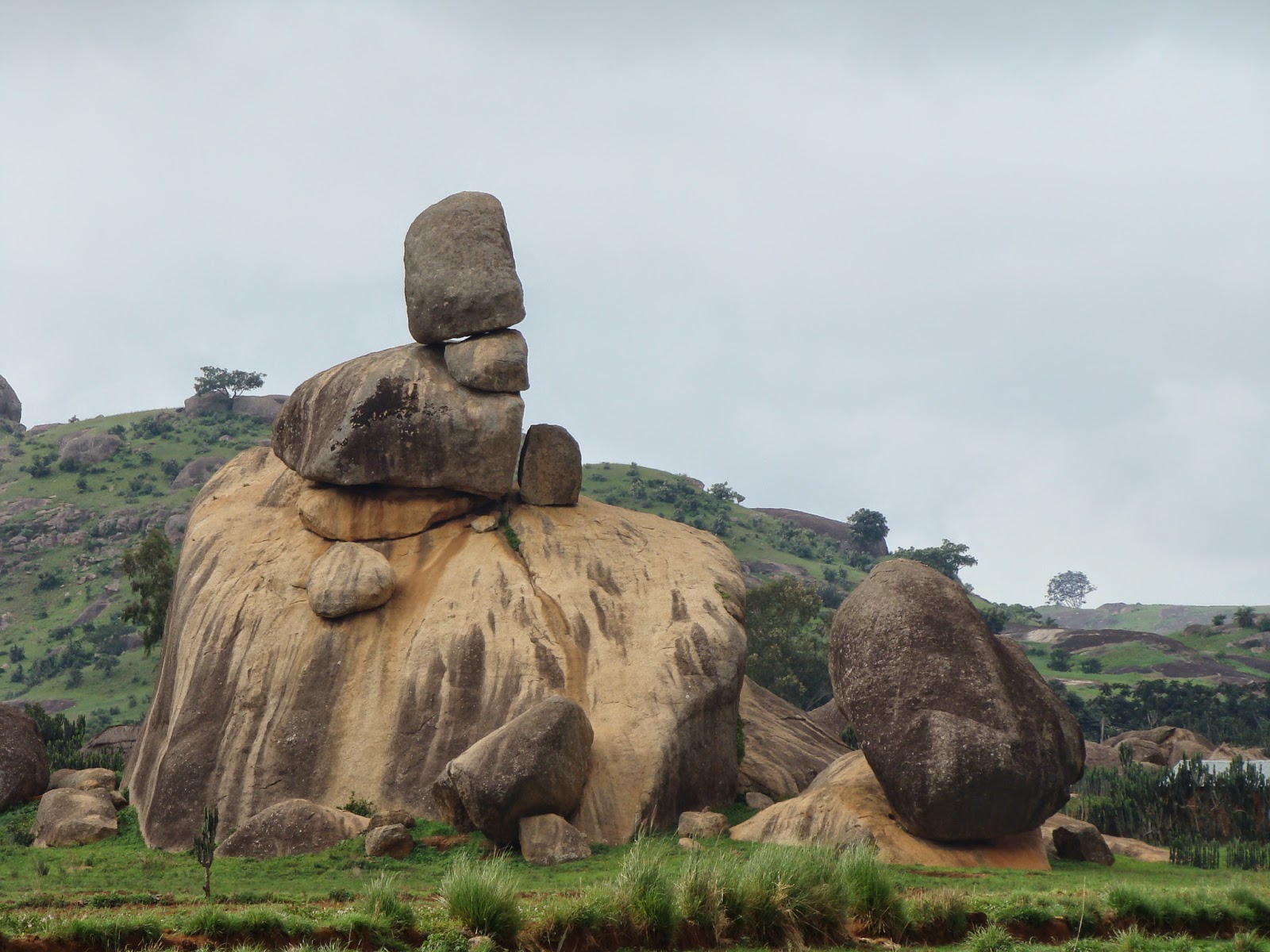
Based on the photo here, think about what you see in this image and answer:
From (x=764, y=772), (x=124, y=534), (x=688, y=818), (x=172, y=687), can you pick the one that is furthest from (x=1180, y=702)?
(x=124, y=534)

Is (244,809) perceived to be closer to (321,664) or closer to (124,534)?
(321,664)

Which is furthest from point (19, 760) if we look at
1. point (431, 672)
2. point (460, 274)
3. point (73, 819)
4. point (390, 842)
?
point (460, 274)

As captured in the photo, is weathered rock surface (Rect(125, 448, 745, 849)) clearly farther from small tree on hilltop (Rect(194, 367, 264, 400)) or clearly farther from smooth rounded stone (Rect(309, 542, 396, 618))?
small tree on hilltop (Rect(194, 367, 264, 400))

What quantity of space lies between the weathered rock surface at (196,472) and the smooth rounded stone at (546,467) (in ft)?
246

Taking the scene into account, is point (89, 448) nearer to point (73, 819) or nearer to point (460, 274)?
point (460, 274)

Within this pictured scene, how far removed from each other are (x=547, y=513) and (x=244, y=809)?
11.6m

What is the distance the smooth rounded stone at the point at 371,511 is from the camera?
112ft

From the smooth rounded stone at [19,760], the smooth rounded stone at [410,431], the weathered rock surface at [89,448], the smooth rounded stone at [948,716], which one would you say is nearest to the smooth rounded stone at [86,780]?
the smooth rounded stone at [19,760]

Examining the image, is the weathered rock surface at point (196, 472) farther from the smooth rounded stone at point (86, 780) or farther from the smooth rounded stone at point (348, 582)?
the smooth rounded stone at point (348, 582)

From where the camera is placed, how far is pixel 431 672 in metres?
30.4

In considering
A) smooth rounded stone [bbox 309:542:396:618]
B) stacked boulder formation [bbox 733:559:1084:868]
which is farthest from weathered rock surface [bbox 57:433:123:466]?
stacked boulder formation [bbox 733:559:1084:868]

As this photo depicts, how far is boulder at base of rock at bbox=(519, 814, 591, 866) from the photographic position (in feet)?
80.7

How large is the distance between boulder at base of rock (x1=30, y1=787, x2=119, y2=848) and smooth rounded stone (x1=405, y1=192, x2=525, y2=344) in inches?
560

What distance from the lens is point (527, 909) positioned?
16.1 meters
